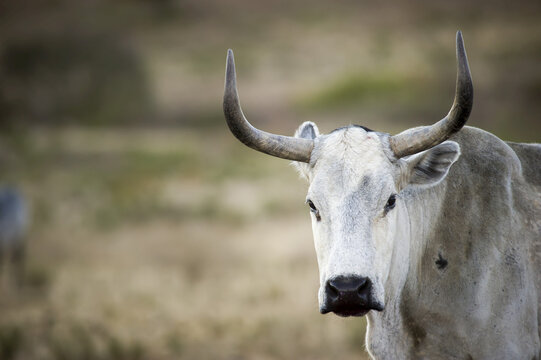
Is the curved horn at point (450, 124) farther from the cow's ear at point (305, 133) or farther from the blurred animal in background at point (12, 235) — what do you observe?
the blurred animal in background at point (12, 235)

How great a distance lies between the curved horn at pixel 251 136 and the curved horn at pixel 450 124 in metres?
0.71

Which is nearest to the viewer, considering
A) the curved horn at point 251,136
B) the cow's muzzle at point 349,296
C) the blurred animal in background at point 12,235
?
the cow's muzzle at point 349,296

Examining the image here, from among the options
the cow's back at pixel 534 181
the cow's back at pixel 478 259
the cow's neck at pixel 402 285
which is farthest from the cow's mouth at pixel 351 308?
the cow's back at pixel 534 181

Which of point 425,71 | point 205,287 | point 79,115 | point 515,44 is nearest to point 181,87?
point 79,115

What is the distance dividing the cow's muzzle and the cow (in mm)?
16

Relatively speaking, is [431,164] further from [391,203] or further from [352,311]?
[352,311]

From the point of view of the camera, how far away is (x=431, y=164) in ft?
15.0

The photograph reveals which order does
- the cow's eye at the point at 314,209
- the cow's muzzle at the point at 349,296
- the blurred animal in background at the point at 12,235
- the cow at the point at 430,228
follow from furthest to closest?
the blurred animal in background at the point at 12,235 < the cow's eye at the point at 314,209 < the cow at the point at 430,228 < the cow's muzzle at the point at 349,296

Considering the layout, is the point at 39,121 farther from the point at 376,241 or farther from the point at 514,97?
the point at 376,241

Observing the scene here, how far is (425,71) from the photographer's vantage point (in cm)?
4688

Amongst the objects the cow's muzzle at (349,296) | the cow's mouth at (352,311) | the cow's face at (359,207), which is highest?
the cow's face at (359,207)

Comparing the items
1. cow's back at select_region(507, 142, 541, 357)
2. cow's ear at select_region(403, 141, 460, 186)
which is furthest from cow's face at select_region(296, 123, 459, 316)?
cow's back at select_region(507, 142, 541, 357)

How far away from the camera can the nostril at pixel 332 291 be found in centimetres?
385

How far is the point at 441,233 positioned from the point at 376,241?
0.85 m
